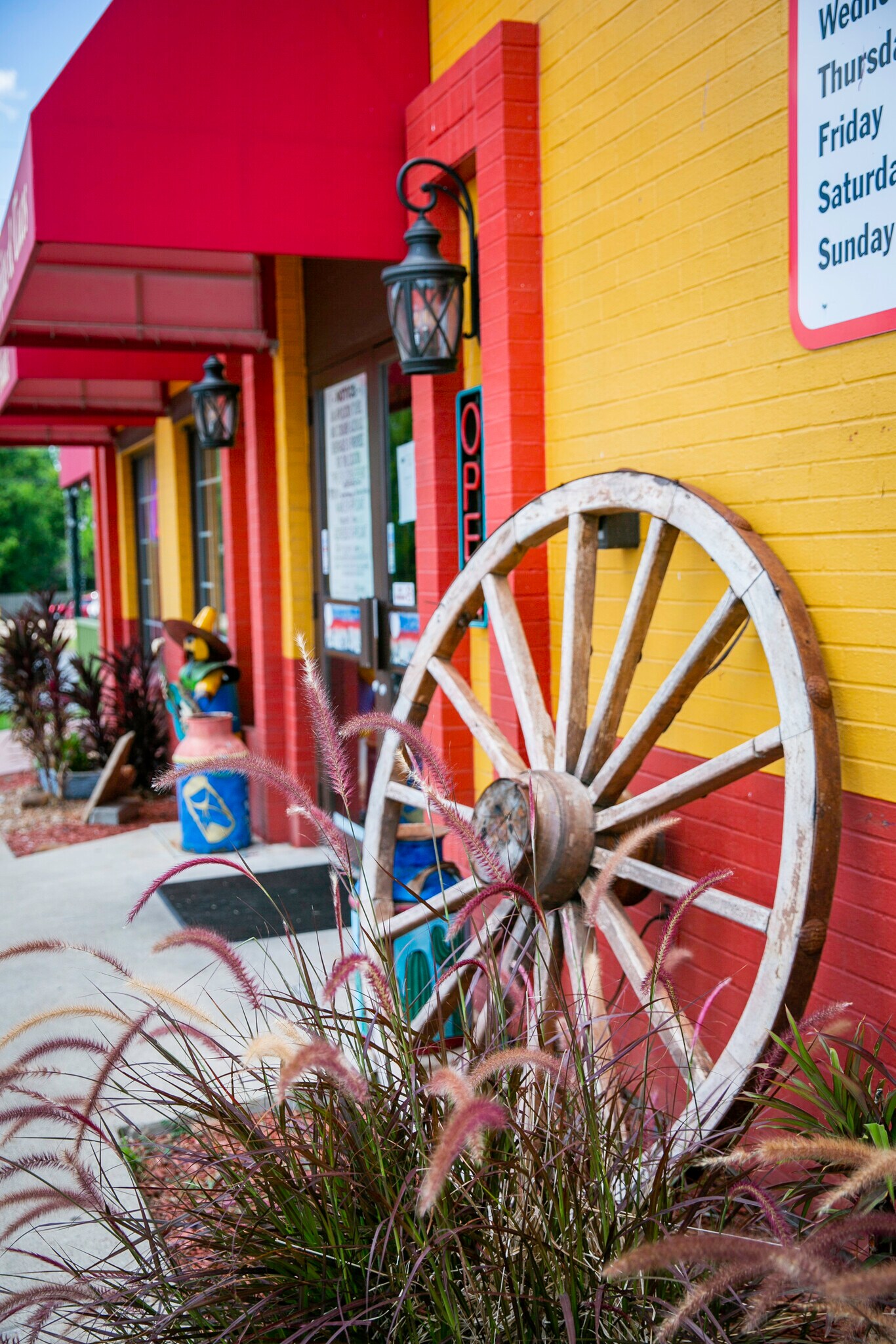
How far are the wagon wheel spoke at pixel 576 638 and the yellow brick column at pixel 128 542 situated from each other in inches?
435

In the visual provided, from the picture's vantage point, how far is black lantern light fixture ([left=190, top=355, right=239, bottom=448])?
746 cm

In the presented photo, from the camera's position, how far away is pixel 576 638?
3.35 meters

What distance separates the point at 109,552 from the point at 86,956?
9.47 metres

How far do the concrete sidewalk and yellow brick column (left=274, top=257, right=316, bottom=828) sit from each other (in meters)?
0.77

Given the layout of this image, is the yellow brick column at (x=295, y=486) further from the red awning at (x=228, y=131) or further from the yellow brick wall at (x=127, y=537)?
the yellow brick wall at (x=127, y=537)

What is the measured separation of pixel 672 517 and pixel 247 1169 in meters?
1.73

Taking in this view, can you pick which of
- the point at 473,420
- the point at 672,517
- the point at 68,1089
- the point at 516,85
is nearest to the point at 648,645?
the point at 672,517

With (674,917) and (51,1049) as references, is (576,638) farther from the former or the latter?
(51,1049)

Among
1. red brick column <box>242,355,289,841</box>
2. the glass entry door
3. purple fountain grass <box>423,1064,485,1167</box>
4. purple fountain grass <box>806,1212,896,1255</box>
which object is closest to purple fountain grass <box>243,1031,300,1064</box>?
purple fountain grass <box>423,1064,485,1167</box>

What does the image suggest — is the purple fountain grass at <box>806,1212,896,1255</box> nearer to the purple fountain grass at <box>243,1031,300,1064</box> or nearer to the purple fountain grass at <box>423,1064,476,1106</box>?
the purple fountain grass at <box>423,1064,476,1106</box>

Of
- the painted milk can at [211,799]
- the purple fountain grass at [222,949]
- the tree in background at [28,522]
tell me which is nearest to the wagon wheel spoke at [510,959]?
the purple fountain grass at [222,949]

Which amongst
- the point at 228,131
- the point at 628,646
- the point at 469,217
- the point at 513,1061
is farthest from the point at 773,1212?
the point at 228,131

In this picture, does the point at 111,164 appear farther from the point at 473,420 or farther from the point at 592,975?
the point at 592,975

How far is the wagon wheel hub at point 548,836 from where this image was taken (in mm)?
2984
